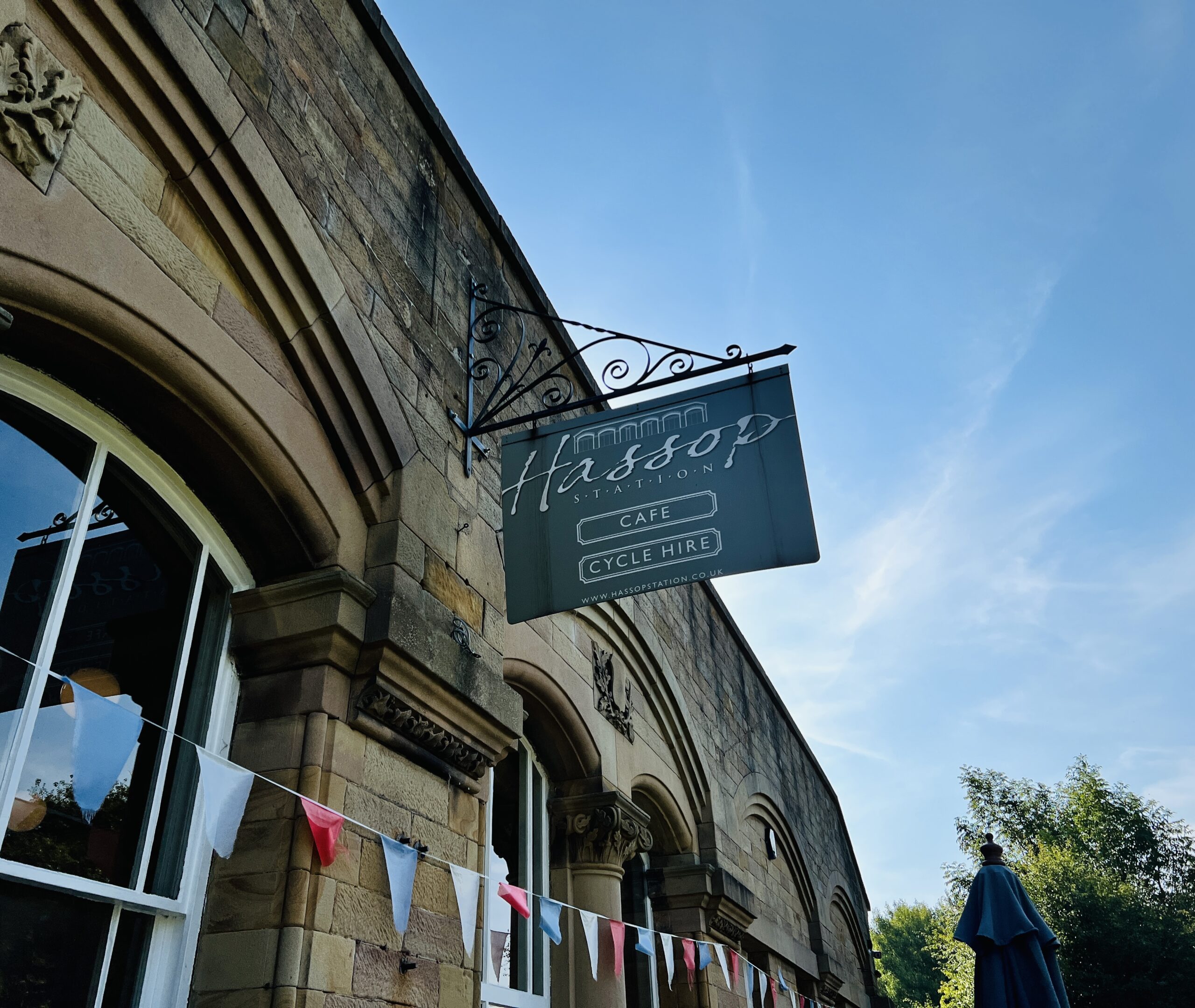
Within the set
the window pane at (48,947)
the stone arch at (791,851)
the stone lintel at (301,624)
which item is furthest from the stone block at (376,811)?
the stone arch at (791,851)

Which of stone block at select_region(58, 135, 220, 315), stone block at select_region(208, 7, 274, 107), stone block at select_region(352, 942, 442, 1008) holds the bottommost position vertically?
stone block at select_region(352, 942, 442, 1008)

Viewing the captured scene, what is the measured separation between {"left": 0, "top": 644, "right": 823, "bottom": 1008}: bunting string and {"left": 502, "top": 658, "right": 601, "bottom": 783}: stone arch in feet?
3.89

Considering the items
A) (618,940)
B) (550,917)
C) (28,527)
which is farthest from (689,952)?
(28,527)

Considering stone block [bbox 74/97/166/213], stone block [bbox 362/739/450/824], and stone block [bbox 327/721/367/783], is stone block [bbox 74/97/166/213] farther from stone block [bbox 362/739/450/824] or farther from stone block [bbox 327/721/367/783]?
stone block [bbox 362/739/450/824]

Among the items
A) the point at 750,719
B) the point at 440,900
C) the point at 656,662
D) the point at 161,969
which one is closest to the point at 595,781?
the point at 656,662

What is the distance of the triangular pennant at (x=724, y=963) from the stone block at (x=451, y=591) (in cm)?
376

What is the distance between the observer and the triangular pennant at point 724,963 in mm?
6730

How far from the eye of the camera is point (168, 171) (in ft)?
10.4

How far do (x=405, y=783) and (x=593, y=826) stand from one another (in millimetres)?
2367

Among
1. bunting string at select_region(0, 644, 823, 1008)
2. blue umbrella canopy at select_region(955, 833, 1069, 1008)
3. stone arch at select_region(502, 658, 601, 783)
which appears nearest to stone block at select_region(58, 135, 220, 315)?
bunting string at select_region(0, 644, 823, 1008)

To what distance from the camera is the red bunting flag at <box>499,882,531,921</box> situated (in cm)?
383

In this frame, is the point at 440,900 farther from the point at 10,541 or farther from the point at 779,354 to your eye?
the point at 779,354

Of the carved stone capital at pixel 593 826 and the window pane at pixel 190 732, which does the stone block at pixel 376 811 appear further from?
the carved stone capital at pixel 593 826

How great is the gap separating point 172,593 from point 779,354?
2636 mm
